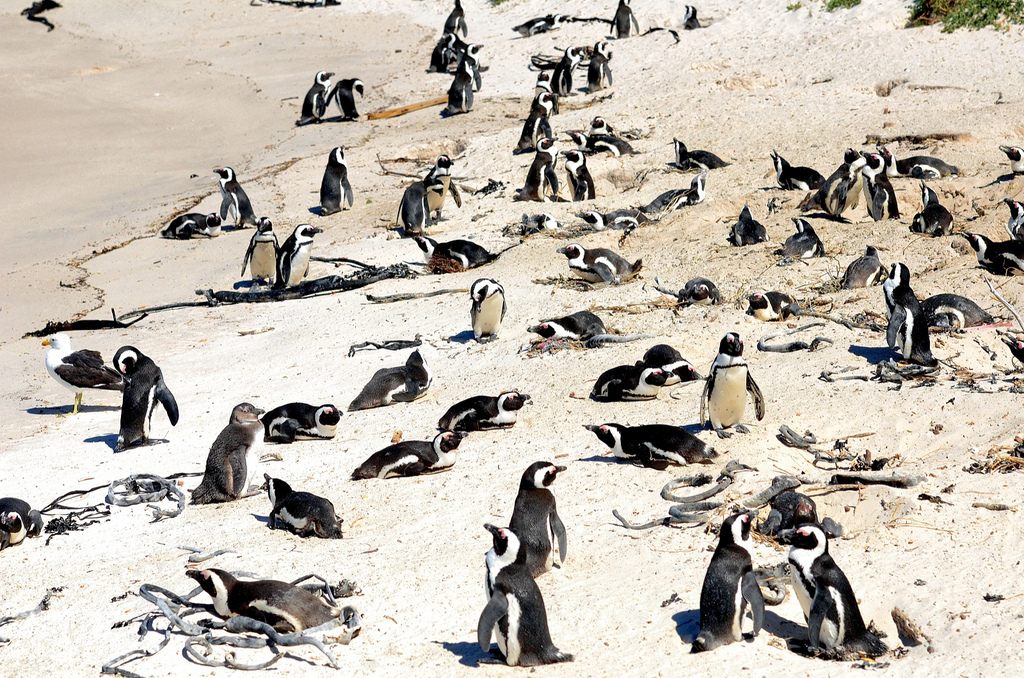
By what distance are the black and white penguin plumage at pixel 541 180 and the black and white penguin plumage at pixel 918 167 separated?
158 inches

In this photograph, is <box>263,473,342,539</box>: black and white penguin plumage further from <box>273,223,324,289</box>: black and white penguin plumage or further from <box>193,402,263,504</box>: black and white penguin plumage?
<box>273,223,324,289</box>: black and white penguin plumage

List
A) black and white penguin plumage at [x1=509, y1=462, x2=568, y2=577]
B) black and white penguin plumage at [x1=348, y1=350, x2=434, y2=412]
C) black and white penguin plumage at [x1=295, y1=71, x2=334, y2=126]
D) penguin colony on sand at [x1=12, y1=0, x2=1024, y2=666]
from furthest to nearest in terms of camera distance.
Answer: black and white penguin plumage at [x1=295, y1=71, x2=334, y2=126] < black and white penguin plumage at [x1=348, y1=350, x2=434, y2=412] < black and white penguin plumage at [x1=509, y1=462, x2=568, y2=577] < penguin colony on sand at [x1=12, y1=0, x2=1024, y2=666]

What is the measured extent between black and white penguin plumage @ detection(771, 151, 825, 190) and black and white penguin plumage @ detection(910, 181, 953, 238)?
1.46m

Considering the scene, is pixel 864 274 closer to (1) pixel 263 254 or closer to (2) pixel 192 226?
(1) pixel 263 254

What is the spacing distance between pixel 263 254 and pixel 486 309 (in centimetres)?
418

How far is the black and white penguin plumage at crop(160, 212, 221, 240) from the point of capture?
14453mm

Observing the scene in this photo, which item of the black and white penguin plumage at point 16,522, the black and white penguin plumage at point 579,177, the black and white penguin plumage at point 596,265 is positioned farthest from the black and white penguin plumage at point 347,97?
the black and white penguin plumage at point 16,522

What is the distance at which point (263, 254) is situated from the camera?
12258 millimetres

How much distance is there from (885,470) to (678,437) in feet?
3.92

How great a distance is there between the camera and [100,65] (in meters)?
24.6

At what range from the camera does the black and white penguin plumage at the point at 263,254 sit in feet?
40.2

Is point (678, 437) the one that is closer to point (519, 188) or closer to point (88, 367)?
point (88, 367)

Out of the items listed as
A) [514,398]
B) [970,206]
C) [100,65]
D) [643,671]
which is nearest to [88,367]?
[514,398]

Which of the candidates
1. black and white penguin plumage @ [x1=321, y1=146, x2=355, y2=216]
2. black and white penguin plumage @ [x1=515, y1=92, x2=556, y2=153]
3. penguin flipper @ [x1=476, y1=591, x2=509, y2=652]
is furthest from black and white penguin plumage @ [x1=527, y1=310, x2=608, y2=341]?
black and white penguin plumage @ [x1=515, y1=92, x2=556, y2=153]
